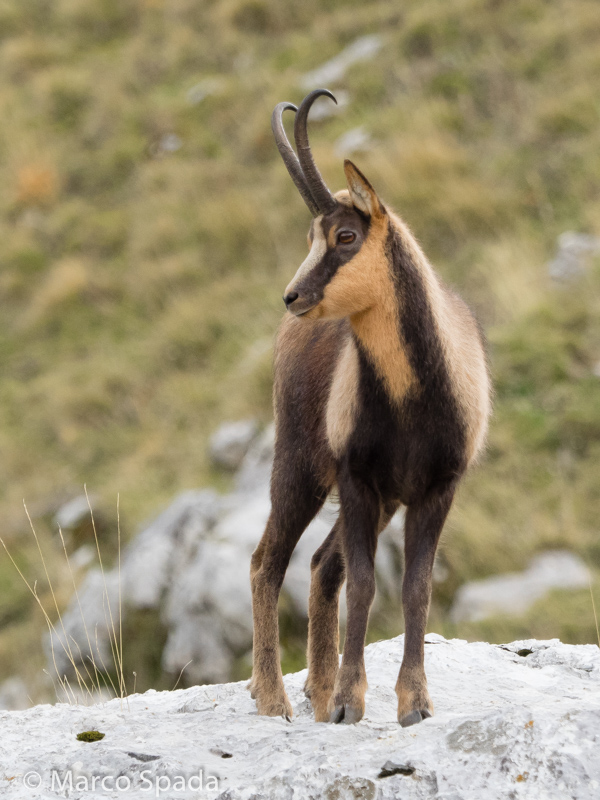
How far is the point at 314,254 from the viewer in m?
3.79

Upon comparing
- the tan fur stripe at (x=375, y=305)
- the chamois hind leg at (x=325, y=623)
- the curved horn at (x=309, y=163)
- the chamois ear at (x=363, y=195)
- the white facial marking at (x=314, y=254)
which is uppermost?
the curved horn at (x=309, y=163)

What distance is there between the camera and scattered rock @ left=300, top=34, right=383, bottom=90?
15.9m

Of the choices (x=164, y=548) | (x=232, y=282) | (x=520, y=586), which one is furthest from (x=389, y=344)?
(x=232, y=282)

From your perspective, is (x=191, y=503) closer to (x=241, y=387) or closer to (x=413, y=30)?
(x=241, y=387)

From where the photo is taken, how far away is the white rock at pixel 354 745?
297 centimetres

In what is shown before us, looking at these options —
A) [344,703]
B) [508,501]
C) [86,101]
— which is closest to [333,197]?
[344,703]

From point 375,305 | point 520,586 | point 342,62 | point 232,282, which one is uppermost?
point 342,62

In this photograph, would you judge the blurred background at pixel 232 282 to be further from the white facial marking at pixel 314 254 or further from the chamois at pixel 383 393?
the white facial marking at pixel 314 254

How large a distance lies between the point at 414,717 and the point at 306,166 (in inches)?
86.5

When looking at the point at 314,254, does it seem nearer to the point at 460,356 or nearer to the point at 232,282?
the point at 460,356

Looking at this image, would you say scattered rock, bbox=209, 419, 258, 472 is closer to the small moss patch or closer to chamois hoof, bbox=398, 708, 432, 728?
the small moss patch

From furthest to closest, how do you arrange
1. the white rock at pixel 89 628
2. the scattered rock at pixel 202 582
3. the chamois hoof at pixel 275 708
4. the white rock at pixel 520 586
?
the white rock at pixel 89 628
the scattered rock at pixel 202 582
the white rock at pixel 520 586
the chamois hoof at pixel 275 708

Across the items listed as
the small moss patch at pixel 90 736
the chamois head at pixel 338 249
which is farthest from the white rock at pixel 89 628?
the chamois head at pixel 338 249

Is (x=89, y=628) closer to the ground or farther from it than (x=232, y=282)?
closer to the ground
